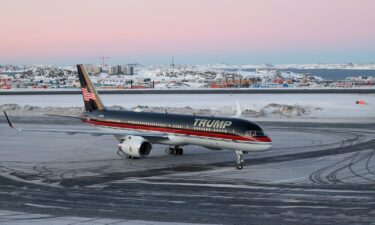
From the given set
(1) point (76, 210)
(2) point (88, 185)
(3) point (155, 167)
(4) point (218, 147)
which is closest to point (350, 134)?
(4) point (218, 147)

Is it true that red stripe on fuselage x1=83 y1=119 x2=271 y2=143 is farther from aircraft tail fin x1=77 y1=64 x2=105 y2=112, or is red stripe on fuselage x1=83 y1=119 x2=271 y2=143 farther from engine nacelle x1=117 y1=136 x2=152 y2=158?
engine nacelle x1=117 y1=136 x2=152 y2=158

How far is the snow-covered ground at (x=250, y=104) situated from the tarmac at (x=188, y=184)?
22.9 m

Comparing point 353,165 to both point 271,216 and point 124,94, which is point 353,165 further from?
point 124,94

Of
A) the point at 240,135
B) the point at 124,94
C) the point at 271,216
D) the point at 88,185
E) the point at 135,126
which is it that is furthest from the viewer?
the point at 124,94

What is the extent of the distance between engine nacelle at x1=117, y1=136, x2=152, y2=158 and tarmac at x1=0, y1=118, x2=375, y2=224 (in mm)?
824

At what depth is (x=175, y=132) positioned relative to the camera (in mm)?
40969

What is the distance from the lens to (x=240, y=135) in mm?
36750

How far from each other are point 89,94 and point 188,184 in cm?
2033

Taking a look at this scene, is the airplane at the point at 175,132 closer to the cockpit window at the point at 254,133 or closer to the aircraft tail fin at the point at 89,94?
the cockpit window at the point at 254,133

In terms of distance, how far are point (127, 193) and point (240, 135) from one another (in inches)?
418

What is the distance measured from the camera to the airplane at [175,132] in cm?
3678

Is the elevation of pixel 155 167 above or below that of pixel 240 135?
below

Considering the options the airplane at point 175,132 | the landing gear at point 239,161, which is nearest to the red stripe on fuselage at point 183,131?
the airplane at point 175,132

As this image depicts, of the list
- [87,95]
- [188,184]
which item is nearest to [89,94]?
[87,95]
